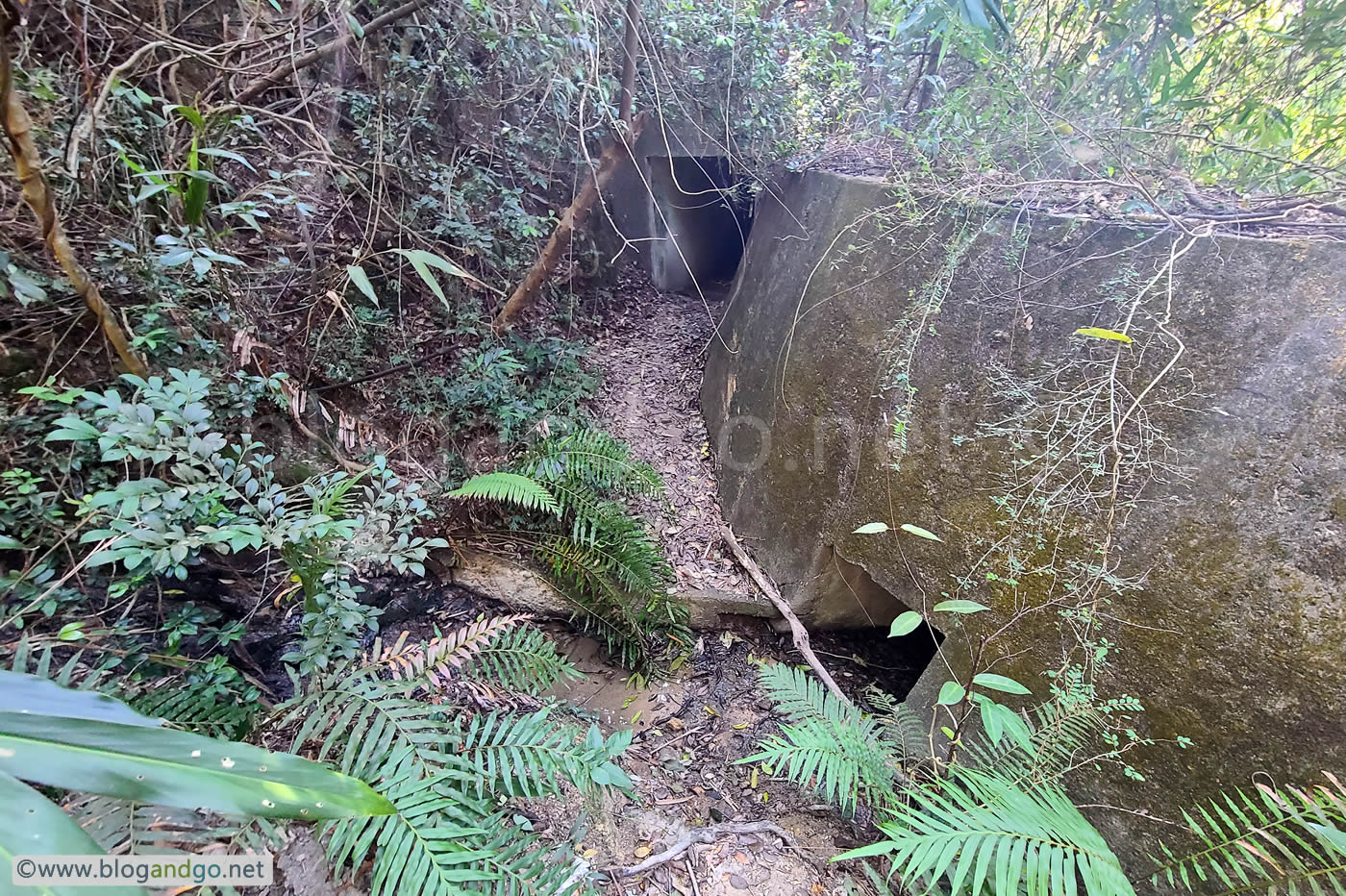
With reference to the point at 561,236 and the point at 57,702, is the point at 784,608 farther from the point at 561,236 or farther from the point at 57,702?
the point at 57,702

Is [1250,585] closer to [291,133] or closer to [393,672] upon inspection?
[393,672]

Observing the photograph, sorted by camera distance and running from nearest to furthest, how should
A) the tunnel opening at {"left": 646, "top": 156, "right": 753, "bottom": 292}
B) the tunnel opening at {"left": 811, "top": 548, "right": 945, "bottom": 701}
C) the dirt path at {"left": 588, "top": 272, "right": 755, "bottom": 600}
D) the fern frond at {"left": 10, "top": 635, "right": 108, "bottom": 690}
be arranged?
the fern frond at {"left": 10, "top": 635, "right": 108, "bottom": 690}
the tunnel opening at {"left": 811, "top": 548, "right": 945, "bottom": 701}
the dirt path at {"left": 588, "top": 272, "right": 755, "bottom": 600}
the tunnel opening at {"left": 646, "top": 156, "right": 753, "bottom": 292}

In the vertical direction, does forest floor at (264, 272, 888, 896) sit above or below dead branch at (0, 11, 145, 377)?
below

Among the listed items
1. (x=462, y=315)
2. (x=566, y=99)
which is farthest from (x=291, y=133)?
(x=566, y=99)

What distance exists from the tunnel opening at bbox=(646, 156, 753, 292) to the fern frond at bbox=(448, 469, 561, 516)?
3069mm

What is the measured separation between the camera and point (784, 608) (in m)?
3.50

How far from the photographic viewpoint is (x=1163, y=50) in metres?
2.46

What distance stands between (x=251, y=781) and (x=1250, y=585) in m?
2.78

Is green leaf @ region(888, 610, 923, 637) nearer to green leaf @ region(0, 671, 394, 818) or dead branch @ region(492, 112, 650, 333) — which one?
green leaf @ region(0, 671, 394, 818)

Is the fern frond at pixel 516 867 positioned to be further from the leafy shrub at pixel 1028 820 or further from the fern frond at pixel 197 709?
the fern frond at pixel 197 709

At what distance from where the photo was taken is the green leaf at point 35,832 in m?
0.61

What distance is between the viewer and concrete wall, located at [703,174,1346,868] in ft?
5.69

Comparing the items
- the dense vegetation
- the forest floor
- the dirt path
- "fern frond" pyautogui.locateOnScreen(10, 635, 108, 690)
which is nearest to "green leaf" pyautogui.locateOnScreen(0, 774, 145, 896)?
the dense vegetation

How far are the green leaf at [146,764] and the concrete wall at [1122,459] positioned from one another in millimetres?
2446
